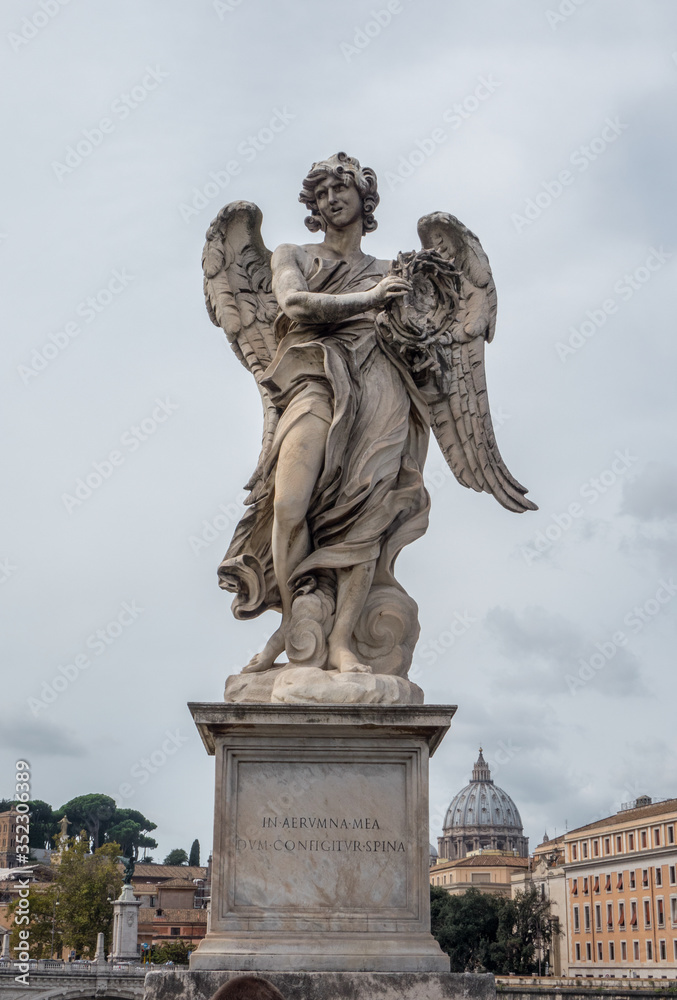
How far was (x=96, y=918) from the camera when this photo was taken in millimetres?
78500

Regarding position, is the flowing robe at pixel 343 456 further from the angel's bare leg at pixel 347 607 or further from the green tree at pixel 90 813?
the green tree at pixel 90 813

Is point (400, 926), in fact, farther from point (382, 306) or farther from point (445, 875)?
point (445, 875)

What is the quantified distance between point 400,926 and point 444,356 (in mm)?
3996

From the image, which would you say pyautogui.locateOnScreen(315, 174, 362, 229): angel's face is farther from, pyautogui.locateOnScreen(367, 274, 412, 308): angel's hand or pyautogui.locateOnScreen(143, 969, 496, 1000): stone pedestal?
pyautogui.locateOnScreen(143, 969, 496, 1000): stone pedestal

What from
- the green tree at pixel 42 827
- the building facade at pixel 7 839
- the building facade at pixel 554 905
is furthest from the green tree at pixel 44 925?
the green tree at pixel 42 827

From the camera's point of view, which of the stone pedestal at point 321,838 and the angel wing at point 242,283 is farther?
the angel wing at point 242,283

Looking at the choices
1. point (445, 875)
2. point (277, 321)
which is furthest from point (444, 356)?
point (445, 875)

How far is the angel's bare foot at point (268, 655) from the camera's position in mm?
7910

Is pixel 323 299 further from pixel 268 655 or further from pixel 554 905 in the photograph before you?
pixel 554 905

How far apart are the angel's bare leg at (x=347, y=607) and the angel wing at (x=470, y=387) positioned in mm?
1254

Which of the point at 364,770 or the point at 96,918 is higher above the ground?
the point at 364,770

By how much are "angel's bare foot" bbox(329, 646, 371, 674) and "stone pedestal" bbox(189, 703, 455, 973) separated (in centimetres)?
40

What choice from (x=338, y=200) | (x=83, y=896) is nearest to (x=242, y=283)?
(x=338, y=200)

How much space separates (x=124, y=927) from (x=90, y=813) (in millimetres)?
86165
